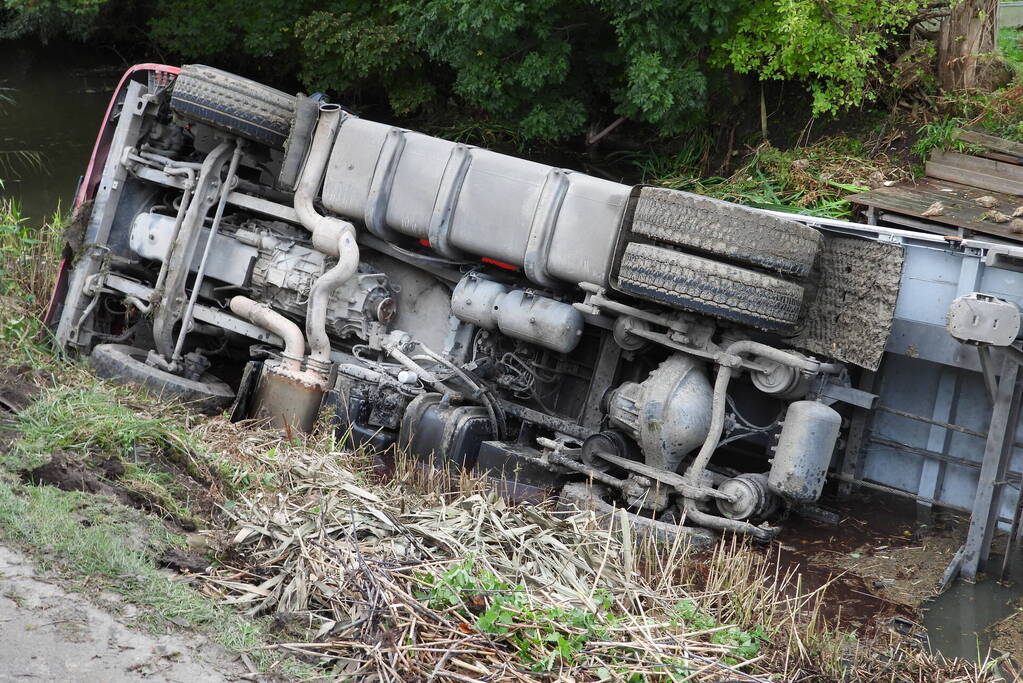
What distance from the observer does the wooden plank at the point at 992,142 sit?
29.4ft

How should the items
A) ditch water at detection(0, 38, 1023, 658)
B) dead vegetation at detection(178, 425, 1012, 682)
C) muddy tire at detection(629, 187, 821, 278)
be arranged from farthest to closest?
muddy tire at detection(629, 187, 821, 278)
ditch water at detection(0, 38, 1023, 658)
dead vegetation at detection(178, 425, 1012, 682)

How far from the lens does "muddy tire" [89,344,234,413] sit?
24.0 feet

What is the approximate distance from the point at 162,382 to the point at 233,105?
197cm

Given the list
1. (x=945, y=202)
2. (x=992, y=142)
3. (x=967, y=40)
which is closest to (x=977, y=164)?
(x=992, y=142)

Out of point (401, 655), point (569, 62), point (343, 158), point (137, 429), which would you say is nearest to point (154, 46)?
point (569, 62)

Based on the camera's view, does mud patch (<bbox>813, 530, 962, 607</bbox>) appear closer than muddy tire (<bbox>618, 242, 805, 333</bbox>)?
Yes

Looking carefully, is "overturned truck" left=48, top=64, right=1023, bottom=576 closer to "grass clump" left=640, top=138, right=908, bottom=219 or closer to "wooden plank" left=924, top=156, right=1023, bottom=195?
"wooden plank" left=924, top=156, right=1023, bottom=195

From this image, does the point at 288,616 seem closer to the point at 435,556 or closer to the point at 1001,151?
the point at 435,556

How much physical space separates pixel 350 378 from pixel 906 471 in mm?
3493

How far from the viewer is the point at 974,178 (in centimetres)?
884

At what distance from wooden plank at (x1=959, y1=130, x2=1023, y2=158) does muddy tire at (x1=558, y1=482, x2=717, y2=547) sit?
4.84m

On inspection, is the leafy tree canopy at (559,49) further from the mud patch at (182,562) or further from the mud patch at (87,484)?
the mud patch at (182,562)

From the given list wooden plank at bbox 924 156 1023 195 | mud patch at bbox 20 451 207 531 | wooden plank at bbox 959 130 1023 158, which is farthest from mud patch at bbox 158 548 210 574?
wooden plank at bbox 959 130 1023 158

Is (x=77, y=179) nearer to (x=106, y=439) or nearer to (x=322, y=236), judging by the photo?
(x=322, y=236)
